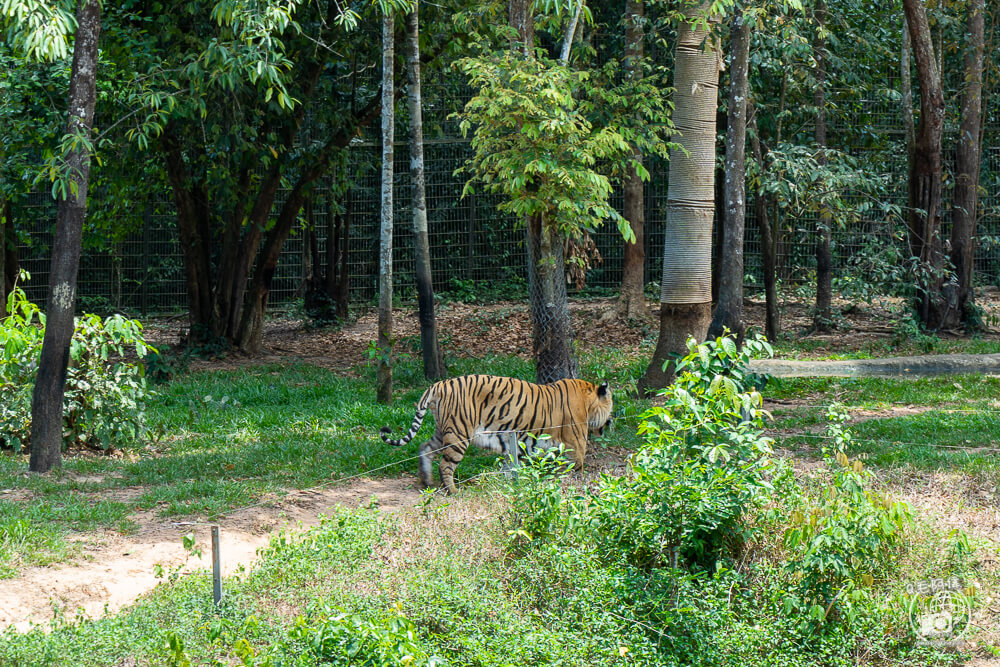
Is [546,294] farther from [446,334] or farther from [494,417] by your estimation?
[446,334]

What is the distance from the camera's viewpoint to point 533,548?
5.39m

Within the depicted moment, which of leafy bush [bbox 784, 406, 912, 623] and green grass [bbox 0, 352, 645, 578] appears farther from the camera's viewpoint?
green grass [bbox 0, 352, 645, 578]

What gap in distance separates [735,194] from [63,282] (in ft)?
19.5

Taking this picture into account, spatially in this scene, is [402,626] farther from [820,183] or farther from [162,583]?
[820,183]

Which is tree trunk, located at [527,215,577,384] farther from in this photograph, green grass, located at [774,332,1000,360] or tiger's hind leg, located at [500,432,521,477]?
green grass, located at [774,332,1000,360]

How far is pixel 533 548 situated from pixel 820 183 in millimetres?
7619

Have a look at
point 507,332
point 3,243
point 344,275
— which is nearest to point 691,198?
point 507,332

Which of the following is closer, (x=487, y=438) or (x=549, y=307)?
(x=487, y=438)

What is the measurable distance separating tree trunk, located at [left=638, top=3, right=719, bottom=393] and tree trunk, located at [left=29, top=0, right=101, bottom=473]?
5149 millimetres

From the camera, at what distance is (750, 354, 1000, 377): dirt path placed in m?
10.5

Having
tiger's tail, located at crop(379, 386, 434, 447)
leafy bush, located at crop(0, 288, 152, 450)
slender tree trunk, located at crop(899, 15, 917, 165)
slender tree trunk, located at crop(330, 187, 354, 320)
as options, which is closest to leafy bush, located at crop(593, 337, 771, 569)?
tiger's tail, located at crop(379, 386, 434, 447)

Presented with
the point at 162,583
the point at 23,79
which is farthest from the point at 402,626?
the point at 23,79

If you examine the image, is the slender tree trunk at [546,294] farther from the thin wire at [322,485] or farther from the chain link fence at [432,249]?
the chain link fence at [432,249]

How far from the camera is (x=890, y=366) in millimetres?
10742
